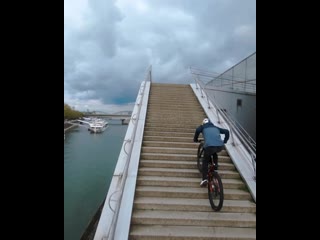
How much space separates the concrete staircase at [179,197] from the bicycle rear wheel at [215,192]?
0.15 metres

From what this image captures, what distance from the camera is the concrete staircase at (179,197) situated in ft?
14.8

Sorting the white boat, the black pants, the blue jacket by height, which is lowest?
the white boat

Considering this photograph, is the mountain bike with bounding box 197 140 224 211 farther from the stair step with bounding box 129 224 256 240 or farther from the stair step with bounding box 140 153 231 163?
the stair step with bounding box 140 153 231 163

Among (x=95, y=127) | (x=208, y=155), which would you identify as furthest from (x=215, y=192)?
(x=95, y=127)

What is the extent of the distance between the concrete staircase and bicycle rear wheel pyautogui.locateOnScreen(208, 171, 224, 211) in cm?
15

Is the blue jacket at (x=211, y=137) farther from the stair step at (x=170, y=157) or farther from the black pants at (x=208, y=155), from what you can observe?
the stair step at (x=170, y=157)

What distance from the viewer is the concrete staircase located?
4508mm

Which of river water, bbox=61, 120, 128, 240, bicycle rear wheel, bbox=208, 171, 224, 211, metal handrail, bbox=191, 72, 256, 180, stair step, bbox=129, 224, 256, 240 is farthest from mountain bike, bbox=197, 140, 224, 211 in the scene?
river water, bbox=61, 120, 128, 240

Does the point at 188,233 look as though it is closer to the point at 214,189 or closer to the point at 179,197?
the point at 214,189
